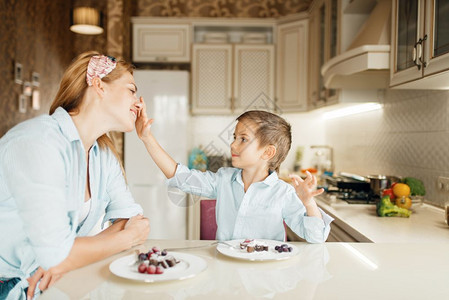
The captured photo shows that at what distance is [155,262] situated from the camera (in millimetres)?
1025

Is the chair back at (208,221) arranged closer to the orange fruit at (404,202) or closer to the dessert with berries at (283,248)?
the dessert with berries at (283,248)

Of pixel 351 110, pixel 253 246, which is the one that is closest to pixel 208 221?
pixel 253 246

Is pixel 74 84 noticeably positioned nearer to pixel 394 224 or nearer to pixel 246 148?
pixel 246 148

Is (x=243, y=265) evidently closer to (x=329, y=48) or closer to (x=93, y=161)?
(x=93, y=161)

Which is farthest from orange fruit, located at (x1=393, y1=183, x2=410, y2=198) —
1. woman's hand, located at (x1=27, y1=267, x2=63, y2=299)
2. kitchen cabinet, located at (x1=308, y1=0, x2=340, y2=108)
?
woman's hand, located at (x1=27, y1=267, x2=63, y2=299)

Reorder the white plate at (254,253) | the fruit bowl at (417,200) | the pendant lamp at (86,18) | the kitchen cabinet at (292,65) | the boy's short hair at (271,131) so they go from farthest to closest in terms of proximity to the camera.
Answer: the kitchen cabinet at (292,65) → the pendant lamp at (86,18) → the fruit bowl at (417,200) → the boy's short hair at (271,131) → the white plate at (254,253)

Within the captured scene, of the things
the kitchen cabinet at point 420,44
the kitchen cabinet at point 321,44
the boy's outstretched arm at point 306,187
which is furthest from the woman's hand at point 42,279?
the kitchen cabinet at point 321,44

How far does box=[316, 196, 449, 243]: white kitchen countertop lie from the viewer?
166cm

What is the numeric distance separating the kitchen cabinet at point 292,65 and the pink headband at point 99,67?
3.24 meters

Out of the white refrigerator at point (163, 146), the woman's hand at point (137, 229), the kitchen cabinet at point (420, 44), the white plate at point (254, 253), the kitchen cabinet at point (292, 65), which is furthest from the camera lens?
the kitchen cabinet at point (292, 65)

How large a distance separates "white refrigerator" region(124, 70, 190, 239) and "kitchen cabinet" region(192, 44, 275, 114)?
258 mm

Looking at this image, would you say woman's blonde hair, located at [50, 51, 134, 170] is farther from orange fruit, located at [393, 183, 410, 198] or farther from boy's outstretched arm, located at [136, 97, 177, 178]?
orange fruit, located at [393, 183, 410, 198]

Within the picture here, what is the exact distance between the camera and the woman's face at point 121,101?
1.32m

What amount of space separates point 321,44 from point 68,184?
3070 millimetres
